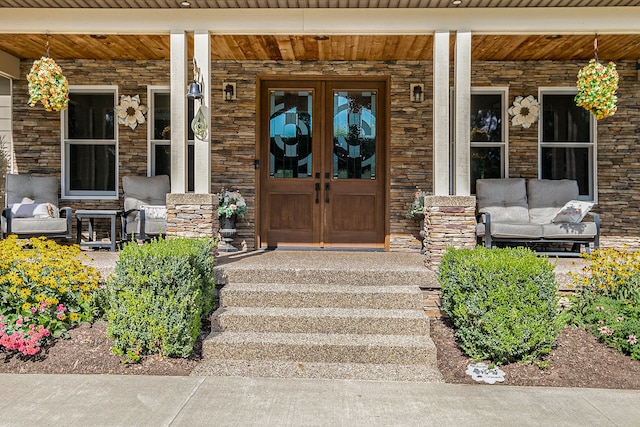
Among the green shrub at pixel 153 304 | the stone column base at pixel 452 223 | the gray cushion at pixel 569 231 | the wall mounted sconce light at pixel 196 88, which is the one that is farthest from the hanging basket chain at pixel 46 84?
the gray cushion at pixel 569 231

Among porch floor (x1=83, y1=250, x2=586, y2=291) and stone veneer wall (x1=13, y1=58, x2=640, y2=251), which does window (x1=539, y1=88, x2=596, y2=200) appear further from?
porch floor (x1=83, y1=250, x2=586, y2=291)

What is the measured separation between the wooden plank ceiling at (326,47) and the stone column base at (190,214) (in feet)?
5.98

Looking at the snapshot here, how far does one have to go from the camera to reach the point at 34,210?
6.29 m

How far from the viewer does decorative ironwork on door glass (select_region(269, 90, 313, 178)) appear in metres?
6.85

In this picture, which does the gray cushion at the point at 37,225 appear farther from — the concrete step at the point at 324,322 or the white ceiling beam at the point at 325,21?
the concrete step at the point at 324,322

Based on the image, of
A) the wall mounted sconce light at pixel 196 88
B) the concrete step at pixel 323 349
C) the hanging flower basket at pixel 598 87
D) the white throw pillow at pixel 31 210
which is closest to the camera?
the concrete step at pixel 323 349

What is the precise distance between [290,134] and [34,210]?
323 cm

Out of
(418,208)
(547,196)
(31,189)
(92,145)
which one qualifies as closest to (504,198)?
(547,196)

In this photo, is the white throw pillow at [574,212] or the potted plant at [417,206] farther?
the potted plant at [417,206]

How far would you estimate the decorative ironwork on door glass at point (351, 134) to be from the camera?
684cm

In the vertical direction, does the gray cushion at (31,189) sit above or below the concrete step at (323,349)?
above

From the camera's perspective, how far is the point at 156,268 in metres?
3.76

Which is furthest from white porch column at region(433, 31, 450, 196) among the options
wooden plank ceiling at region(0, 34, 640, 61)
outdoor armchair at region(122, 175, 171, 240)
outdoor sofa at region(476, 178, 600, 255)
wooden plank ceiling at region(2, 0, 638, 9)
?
outdoor armchair at region(122, 175, 171, 240)

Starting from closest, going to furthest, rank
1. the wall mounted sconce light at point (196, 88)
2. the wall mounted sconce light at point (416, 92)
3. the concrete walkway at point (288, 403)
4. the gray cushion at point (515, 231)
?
the concrete walkway at point (288, 403) → the wall mounted sconce light at point (196, 88) → the gray cushion at point (515, 231) → the wall mounted sconce light at point (416, 92)
